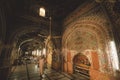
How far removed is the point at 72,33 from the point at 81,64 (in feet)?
8.02

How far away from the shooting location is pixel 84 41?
5.66 meters

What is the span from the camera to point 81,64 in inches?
252

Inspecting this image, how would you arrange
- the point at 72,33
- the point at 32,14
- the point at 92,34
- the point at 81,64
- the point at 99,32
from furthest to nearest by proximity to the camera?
the point at 32,14, the point at 72,33, the point at 81,64, the point at 92,34, the point at 99,32

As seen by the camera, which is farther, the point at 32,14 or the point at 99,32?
the point at 32,14

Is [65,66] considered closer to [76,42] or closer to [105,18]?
[76,42]

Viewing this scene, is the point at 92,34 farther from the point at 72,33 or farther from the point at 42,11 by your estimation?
the point at 42,11

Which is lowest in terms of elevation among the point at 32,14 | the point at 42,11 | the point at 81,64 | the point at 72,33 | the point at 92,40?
the point at 81,64

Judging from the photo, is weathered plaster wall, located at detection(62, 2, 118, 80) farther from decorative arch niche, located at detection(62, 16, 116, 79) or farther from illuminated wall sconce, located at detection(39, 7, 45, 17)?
illuminated wall sconce, located at detection(39, 7, 45, 17)

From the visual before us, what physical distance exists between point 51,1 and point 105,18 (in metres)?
3.91

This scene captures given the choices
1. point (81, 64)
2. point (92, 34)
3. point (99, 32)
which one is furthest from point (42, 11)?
point (81, 64)

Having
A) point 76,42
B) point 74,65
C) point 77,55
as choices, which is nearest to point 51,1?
point 76,42

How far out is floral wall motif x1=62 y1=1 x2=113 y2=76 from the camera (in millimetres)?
4250

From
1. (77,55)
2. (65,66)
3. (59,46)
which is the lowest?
(65,66)

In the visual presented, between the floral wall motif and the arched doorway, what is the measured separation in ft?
1.87
